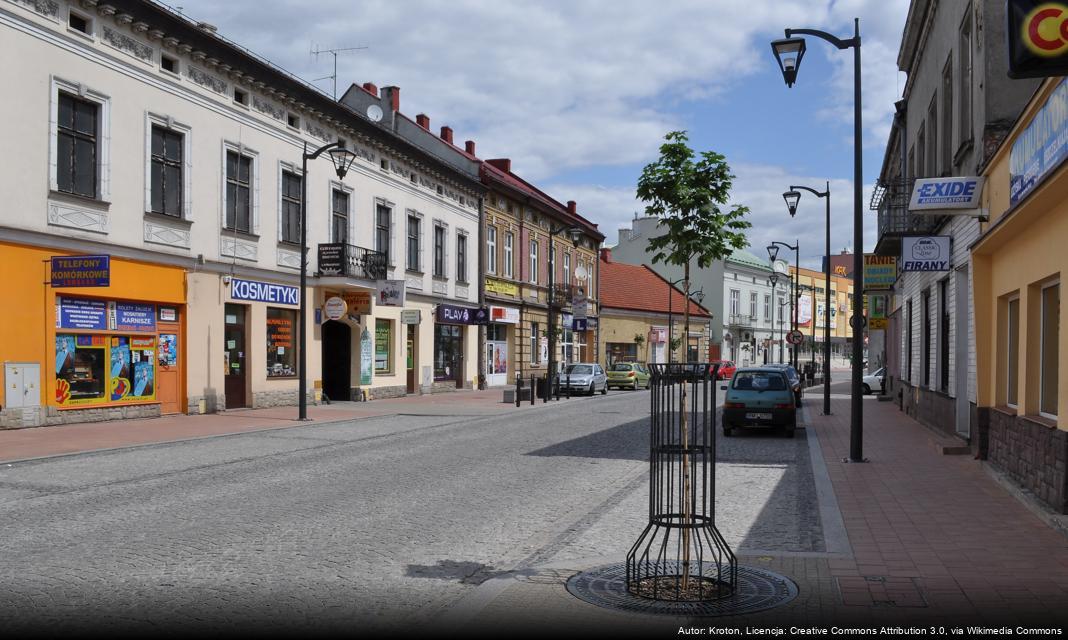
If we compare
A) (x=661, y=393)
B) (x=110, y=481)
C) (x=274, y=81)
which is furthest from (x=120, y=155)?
(x=661, y=393)

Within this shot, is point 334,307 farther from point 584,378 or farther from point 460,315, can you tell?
point 584,378

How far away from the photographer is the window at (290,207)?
84.1ft

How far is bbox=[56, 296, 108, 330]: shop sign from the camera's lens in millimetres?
18000

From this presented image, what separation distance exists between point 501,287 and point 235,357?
59.2ft

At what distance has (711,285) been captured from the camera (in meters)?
72.6

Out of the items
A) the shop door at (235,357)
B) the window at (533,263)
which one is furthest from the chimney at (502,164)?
the shop door at (235,357)

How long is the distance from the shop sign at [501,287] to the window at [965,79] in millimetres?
25100

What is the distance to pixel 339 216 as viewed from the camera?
28312 millimetres

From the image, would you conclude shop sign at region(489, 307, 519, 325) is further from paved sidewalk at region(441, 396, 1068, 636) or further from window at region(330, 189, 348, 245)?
paved sidewalk at region(441, 396, 1068, 636)

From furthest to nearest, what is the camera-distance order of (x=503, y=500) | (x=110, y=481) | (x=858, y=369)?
(x=858, y=369), (x=110, y=481), (x=503, y=500)

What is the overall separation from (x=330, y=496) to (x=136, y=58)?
13.9 m

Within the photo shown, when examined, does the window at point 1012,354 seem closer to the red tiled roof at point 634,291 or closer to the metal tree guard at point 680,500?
the metal tree guard at point 680,500

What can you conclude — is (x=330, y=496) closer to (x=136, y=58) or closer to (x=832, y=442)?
(x=832, y=442)

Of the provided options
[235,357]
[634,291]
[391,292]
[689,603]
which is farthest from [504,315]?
[689,603]
